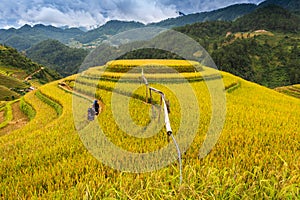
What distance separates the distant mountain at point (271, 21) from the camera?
7681 centimetres

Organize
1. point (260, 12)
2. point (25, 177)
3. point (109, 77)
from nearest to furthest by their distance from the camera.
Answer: point (25, 177) < point (109, 77) < point (260, 12)

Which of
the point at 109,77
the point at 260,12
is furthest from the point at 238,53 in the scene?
the point at 109,77

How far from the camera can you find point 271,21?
79812 millimetres

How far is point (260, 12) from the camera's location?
8838 centimetres

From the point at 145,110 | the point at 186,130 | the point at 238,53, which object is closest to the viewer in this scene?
the point at 186,130

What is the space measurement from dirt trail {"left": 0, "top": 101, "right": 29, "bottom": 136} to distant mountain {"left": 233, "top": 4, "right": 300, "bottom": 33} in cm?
8464

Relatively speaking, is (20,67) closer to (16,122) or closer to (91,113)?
(16,122)

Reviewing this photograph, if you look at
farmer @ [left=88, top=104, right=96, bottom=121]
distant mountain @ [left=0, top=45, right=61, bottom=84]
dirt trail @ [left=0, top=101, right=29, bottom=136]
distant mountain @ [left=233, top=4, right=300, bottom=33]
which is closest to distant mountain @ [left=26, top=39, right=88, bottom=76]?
distant mountain @ [left=0, top=45, right=61, bottom=84]

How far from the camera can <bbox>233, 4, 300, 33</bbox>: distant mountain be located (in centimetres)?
7681

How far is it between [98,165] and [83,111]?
3.86 meters

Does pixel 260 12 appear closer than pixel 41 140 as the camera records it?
No

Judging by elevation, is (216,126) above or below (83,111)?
below

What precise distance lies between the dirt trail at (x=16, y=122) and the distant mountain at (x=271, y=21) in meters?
84.6

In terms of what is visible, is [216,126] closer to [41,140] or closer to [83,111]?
[41,140]
